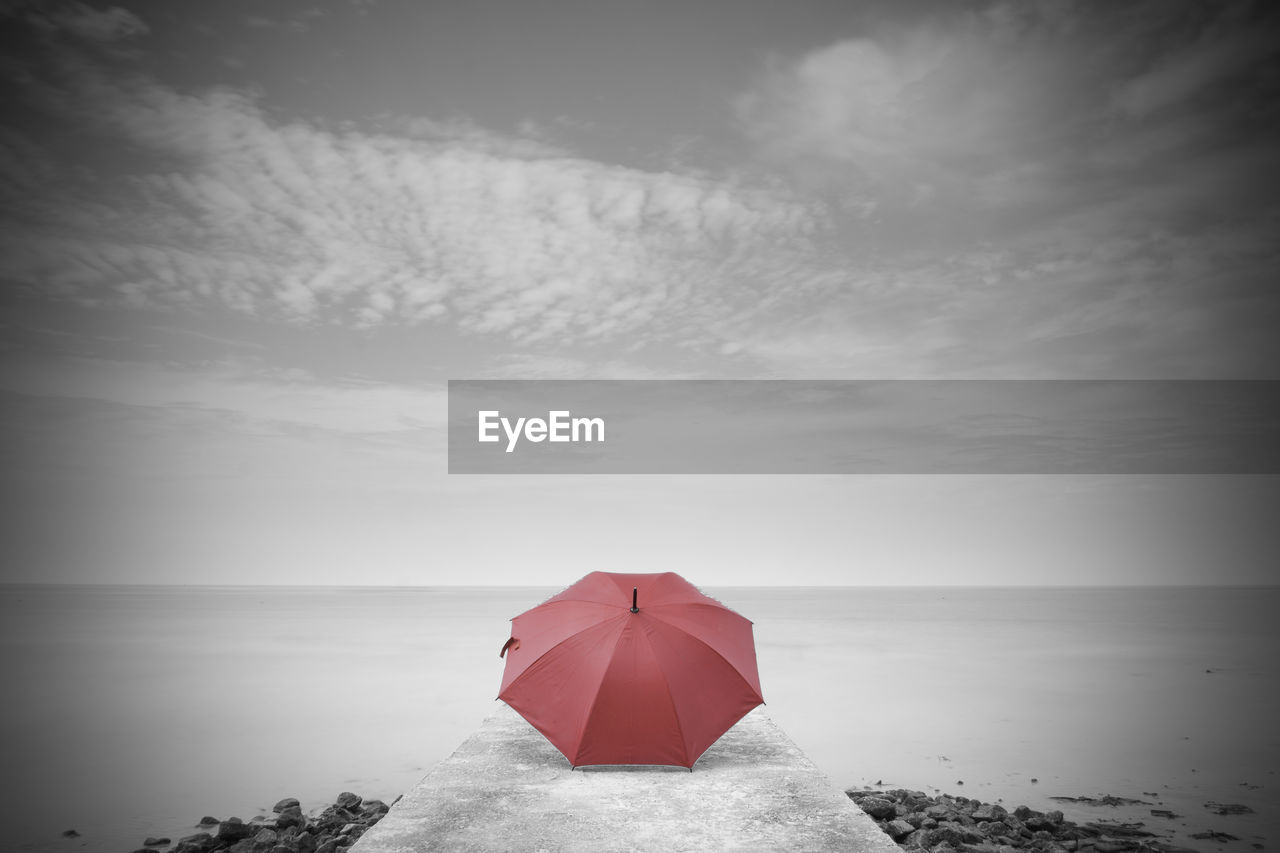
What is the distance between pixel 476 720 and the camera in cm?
1551

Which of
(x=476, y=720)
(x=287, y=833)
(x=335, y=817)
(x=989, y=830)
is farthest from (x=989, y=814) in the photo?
(x=476, y=720)

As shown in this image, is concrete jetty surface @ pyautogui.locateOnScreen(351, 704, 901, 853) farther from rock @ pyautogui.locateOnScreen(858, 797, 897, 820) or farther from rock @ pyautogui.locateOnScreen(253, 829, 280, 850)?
rock @ pyautogui.locateOnScreen(253, 829, 280, 850)

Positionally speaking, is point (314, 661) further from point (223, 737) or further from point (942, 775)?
point (942, 775)

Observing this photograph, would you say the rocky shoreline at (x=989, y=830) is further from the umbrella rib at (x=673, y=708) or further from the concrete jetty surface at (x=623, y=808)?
the umbrella rib at (x=673, y=708)

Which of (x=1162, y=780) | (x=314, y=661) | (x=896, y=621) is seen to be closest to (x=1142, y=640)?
(x=896, y=621)

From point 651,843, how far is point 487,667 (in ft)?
59.6

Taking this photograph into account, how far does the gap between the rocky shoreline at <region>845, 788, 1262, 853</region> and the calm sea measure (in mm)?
675

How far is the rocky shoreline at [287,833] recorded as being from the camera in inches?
292

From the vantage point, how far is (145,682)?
67.8ft

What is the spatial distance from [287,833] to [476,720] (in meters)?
7.67

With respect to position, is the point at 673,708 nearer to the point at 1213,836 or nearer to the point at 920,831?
the point at 920,831

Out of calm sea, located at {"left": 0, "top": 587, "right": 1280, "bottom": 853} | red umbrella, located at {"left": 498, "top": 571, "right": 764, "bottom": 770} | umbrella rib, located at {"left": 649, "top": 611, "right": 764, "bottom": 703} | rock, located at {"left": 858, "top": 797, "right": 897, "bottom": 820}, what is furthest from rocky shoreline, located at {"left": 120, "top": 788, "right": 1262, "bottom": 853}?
red umbrella, located at {"left": 498, "top": 571, "right": 764, "bottom": 770}

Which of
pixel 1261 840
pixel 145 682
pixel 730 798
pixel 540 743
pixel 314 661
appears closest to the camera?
pixel 730 798

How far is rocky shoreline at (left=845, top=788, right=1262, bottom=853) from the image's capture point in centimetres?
726
